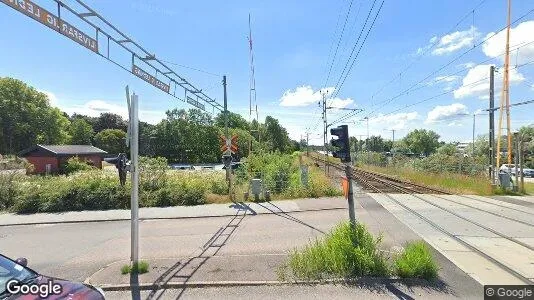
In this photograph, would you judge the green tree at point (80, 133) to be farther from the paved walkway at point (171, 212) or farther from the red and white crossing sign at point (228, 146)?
the red and white crossing sign at point (228, 146)

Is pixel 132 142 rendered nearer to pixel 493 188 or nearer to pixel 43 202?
pixel 43 202

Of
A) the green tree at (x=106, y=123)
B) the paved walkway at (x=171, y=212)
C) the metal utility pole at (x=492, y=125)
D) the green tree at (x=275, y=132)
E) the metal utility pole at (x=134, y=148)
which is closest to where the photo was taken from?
the metal utility pole at (x=134, y=148)

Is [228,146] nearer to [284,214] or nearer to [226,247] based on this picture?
[284,214]

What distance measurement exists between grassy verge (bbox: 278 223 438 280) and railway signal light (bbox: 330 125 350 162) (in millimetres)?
1476

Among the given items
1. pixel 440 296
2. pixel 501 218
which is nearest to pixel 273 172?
pixel 501 218

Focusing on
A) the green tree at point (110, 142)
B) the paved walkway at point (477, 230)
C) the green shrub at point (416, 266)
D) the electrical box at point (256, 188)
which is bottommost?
the paved walkway at point (477, 230)

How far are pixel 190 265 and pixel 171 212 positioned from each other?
7.74m

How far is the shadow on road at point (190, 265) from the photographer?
286 inches

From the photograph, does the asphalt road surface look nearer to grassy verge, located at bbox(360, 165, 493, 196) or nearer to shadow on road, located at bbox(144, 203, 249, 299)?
shadow on road, located at bbox(144, 203, 249, 299)

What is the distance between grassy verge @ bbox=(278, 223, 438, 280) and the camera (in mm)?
7379

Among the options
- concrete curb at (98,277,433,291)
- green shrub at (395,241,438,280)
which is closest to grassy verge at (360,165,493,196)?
green shrub at (395,241,438,280)

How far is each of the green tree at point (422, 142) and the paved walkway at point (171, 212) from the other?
109227mm

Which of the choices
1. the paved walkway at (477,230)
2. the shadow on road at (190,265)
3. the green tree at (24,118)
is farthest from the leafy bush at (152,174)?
the green tree at (24,118)

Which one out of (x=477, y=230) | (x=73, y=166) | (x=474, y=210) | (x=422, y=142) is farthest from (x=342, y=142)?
(x=422, y=142)
